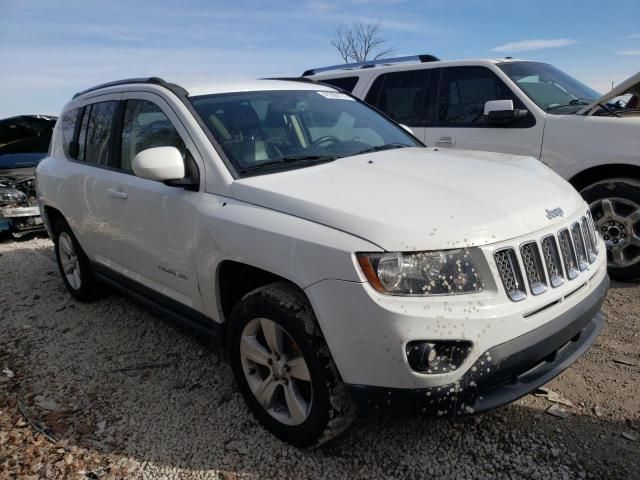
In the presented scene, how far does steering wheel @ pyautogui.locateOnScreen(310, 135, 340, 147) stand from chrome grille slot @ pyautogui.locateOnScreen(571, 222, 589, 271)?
4.85 ft

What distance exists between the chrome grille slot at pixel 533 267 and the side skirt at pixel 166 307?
62.1 inches

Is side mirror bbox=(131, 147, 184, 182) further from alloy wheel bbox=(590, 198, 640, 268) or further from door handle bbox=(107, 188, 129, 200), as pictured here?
alloy wheel bbox=(590, 198, 640, 268)

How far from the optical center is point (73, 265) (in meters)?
4.71

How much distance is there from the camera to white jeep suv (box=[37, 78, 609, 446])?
6.54 feet

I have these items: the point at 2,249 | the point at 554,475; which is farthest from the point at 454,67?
the point at 2,249

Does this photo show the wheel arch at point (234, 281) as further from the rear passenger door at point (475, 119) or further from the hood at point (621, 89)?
the hood at point (621, 89)

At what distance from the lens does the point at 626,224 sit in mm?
4340

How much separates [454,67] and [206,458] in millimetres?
4486

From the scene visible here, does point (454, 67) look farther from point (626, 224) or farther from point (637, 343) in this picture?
point (637, 343)

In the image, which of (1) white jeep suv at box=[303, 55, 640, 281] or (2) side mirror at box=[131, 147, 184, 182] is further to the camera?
(1) white jeep suv at box=[303, 55, 640, 281]

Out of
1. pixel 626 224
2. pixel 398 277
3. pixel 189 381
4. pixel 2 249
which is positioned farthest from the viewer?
pixel 2 249

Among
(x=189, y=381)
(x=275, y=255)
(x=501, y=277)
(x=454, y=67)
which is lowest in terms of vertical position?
(x=189, y=381)

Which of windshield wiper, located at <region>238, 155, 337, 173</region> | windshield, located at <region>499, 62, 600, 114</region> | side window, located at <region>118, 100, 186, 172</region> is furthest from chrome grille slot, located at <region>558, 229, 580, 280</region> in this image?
windshield, located at <region>499, 62, 600, 114</region>

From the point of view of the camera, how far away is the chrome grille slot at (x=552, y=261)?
2254 millimetres
